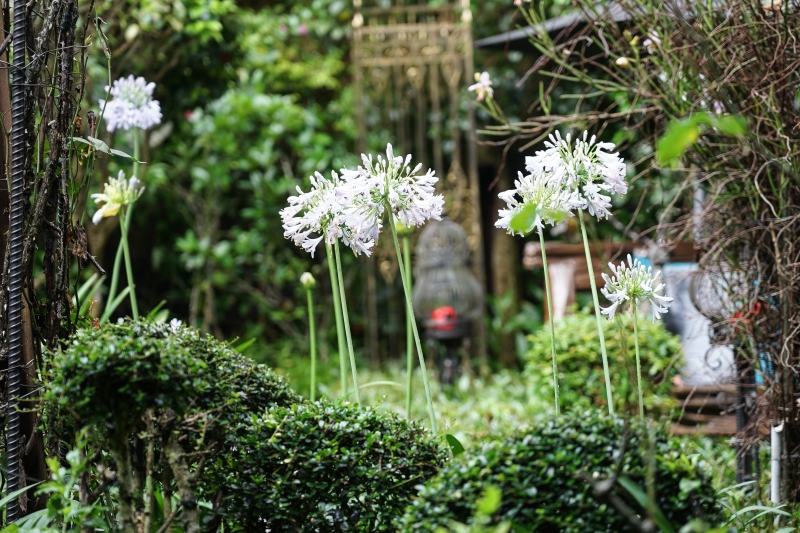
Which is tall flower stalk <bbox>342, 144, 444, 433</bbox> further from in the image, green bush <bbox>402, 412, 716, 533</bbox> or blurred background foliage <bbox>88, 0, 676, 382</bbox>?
blurred background foliage <bbox>88, 0, 676, 382</bbox>

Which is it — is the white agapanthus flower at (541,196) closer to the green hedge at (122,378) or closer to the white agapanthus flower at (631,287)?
the white agapanthus flower at (631,287)

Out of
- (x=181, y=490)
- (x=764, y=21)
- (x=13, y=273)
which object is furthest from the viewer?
(x=764, y=21)

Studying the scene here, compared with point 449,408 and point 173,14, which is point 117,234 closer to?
point 173,14

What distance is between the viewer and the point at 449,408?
488cm

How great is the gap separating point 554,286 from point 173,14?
3.02m

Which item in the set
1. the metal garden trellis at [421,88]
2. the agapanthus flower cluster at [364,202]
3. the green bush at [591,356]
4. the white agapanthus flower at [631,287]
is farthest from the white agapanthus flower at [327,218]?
the metal garden trellis at [421,88]

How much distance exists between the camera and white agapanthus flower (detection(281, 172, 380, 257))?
1.94 meters

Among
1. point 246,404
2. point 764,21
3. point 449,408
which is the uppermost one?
point 764,21

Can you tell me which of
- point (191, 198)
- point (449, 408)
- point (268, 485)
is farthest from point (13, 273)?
point (191, 198)

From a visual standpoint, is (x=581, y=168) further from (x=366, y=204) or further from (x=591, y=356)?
(x=591, y=356)

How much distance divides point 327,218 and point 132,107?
1.22 metres

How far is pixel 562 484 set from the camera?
1.52 meters

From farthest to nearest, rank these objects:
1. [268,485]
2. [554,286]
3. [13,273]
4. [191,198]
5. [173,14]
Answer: [191,198] → [554,286] → [173,14] → [13,273] → [268,485]

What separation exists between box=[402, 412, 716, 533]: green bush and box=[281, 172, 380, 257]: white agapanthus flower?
68 centimetres
